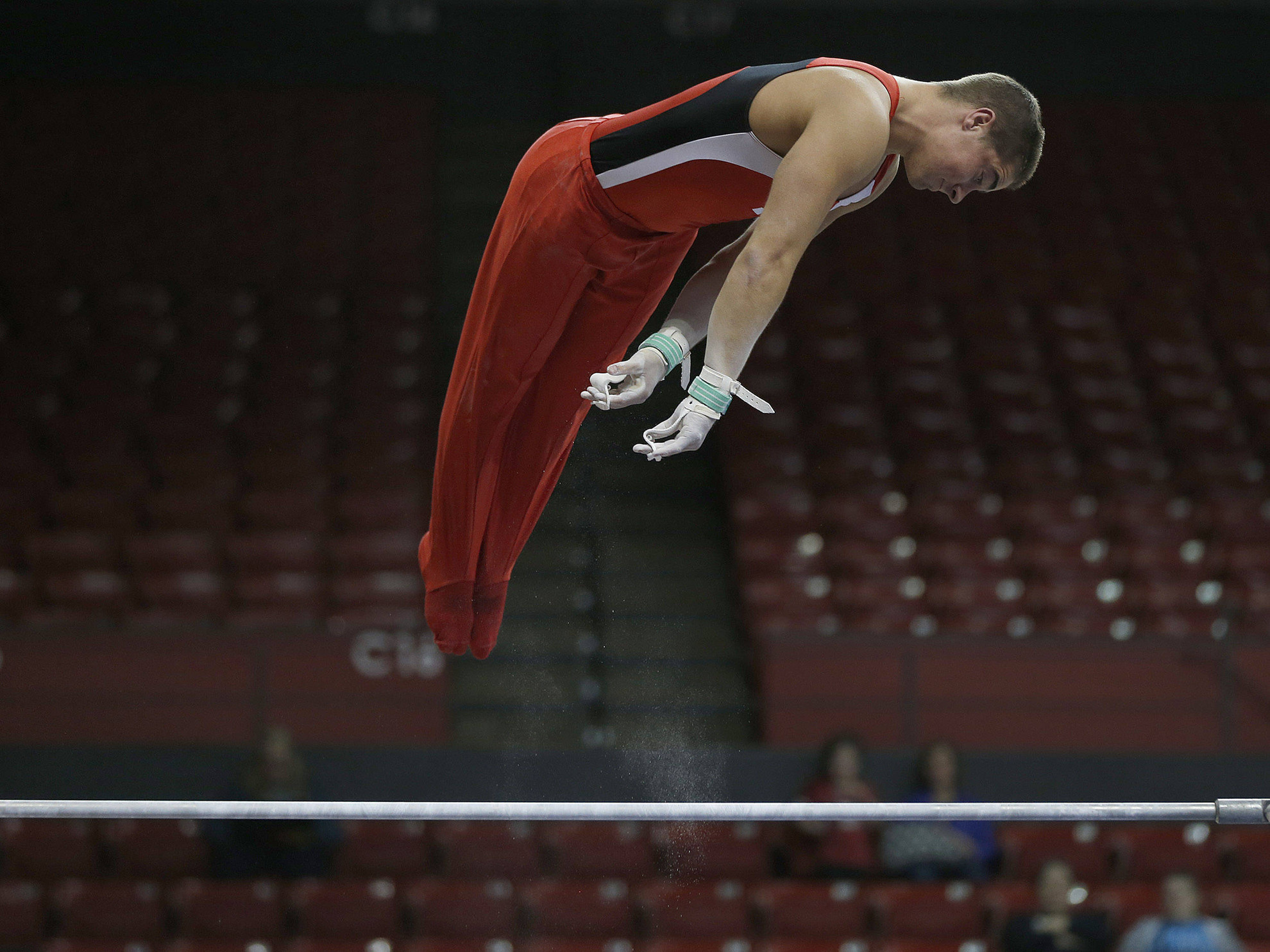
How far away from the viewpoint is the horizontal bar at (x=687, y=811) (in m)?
2.74

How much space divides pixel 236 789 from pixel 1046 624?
3.73 metres

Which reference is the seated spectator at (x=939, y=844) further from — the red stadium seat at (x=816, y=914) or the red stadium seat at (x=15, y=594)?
the red stadium seat at (x=15, y=594)

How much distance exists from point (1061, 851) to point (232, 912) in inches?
130

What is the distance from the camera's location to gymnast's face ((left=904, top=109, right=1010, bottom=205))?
9.03 feet

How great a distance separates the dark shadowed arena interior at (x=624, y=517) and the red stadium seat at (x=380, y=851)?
18 millimetres

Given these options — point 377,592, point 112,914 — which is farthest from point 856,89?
point 377,592

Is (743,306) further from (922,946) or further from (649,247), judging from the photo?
(922,946)

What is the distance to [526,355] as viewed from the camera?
3184 millimetres

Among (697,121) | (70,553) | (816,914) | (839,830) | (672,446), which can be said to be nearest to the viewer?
(672,446)

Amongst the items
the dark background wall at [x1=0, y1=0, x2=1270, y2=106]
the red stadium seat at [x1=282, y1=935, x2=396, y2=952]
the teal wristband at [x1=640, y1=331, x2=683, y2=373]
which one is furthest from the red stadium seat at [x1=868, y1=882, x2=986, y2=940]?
the dark background wall at [x1=0, y1=0, x2=1270, y2=106]

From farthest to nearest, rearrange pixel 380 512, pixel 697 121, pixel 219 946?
pixel 380 512, pixel 219 946, pixel 697 121

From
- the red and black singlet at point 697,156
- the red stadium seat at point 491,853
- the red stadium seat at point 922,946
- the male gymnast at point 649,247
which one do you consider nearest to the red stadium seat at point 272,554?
the red stadium seat at point 491,853

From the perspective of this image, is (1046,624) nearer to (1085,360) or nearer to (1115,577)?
(1115,577)

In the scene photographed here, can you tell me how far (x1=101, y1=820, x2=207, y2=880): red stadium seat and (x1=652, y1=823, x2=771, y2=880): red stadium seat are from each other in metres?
1.86
